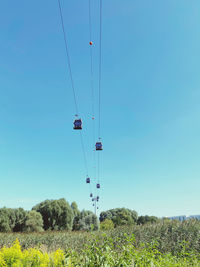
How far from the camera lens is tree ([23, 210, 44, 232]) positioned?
38156 mm

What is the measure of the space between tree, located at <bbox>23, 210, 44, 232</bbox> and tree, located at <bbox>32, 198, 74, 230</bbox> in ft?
12.5

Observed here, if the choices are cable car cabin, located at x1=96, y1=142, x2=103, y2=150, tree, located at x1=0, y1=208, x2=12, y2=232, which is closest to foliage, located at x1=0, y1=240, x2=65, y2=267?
cable car cabin, located at x1=96, y1=142, x2=103, y2=150

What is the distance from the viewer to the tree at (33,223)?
38.2m

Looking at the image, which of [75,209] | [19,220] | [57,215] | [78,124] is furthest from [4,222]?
[78,124]

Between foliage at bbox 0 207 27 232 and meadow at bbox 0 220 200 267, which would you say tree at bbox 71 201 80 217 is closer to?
foliage at bbox 0 207 27 232

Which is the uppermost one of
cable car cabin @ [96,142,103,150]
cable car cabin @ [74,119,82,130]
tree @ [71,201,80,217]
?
cable car cabin @ [74,119,82,130]

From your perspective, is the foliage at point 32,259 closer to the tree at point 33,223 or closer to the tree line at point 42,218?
the tree line at point 42,218

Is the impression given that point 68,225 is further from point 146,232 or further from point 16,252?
point 16,252

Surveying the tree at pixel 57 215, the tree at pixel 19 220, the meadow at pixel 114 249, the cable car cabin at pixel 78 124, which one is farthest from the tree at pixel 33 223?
the cable car cabin at pixel 78 124

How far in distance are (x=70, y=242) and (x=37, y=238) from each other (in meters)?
2.20

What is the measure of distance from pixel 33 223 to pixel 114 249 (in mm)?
35799

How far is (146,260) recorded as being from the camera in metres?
4.12

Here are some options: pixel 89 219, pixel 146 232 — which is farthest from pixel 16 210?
pixel 146 232

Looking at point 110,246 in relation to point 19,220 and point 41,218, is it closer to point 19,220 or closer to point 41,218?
point 41,218
